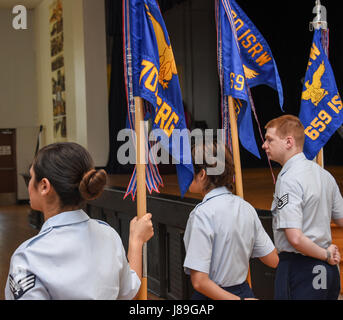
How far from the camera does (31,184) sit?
1479mm

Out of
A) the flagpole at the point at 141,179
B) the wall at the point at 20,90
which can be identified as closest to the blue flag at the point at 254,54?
the flagpole at the point at 141,179

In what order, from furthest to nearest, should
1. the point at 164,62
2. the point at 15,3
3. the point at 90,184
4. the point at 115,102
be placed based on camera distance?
the point at 15,3 < the point at 115,102 < the point at 164,62 < the point at 90,184

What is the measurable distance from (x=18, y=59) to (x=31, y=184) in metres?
13.3

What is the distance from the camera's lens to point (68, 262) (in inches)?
53.8

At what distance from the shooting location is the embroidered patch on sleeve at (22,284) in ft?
4.30

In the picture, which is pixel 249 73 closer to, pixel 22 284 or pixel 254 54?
pixel 254 54

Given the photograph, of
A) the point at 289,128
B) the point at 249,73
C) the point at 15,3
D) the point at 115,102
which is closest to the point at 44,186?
the point at 289,128

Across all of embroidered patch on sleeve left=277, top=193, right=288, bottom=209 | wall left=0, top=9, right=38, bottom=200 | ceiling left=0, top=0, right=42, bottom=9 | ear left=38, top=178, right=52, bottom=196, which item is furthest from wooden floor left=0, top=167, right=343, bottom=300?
ceiling left=0, top=0, right=42, bottom=9

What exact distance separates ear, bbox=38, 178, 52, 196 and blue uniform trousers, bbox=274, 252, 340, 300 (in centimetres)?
126

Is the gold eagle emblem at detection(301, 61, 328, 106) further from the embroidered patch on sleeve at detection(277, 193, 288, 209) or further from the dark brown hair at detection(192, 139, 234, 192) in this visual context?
the dark brown hair at detection(192, 139, 234, 192)

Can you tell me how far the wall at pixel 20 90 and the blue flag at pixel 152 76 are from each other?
12066mm

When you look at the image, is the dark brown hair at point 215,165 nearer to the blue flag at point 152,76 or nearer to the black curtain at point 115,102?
the blue flag at point 152,76

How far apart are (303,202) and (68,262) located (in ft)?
4.03

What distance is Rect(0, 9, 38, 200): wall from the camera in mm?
13734
